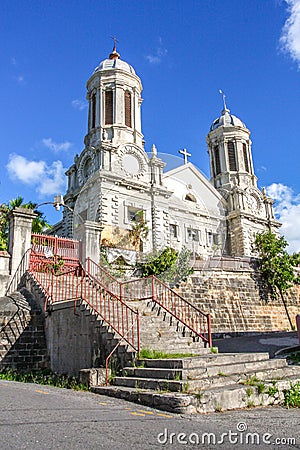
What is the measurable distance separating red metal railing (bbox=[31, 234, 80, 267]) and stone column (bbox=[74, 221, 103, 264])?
1.47 ft

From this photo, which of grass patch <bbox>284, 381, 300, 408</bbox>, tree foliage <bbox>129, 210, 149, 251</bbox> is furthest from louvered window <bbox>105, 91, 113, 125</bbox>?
grass patch <bbox>284, 381, 300, 408</bbox>

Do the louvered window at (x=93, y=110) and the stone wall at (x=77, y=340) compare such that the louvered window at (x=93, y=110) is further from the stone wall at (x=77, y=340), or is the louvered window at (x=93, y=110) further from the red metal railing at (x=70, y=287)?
the stone wall at (x=77, y=340)

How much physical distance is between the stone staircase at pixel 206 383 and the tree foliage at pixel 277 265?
1564cm

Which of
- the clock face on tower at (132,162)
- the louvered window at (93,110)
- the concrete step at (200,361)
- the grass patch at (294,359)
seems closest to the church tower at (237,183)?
the clock face on tower at (132,162)

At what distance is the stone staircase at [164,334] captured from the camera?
364 inches

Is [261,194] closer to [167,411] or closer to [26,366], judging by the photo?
[26,366]

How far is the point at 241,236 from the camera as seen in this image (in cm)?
3294

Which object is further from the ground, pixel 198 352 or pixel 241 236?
pixel 241 236

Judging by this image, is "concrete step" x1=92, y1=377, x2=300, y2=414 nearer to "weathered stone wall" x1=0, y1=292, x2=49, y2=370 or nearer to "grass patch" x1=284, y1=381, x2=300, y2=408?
"grass patch" x1=284, y1=381, x2=300, y2=408

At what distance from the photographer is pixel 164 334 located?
391 inches

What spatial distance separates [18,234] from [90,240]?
330 centimetres

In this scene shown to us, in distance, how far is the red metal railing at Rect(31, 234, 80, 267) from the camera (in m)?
15.4

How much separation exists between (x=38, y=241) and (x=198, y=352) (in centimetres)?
921

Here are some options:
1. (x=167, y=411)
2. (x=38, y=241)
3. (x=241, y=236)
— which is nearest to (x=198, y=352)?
(x=167, y=411)
